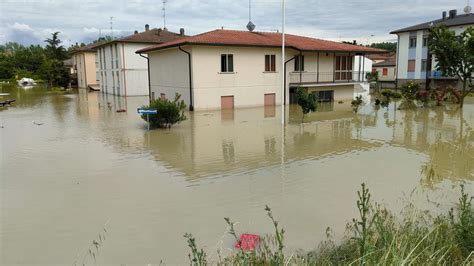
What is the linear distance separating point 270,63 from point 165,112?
42.6 ft

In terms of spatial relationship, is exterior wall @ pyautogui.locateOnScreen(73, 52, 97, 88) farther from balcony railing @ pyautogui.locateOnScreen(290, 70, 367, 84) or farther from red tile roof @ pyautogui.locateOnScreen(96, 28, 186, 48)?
balcony railing @ pyautogui.locateOnScreen(290, 70, 367, 84)

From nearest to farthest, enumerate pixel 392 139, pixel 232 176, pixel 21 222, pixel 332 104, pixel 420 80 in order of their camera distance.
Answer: pixel 21 222, pixel 232 176, pixel 392 139, pixel 332 104, pixel 420 80

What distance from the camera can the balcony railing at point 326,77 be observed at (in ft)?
99.5

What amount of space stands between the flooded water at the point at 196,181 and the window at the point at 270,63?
33.2ft

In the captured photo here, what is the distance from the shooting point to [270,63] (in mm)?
29016

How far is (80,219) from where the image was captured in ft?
24.8

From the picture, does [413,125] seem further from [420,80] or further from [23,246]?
[420,80]

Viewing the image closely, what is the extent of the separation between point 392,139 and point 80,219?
12.7m

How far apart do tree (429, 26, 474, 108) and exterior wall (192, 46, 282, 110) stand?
1087 cm

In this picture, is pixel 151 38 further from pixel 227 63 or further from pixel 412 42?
pixel 412 42

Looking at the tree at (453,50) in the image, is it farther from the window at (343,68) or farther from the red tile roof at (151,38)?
the red tile roof at (151,38)

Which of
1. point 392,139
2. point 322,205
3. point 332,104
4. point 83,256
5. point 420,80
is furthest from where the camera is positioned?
point 420,80

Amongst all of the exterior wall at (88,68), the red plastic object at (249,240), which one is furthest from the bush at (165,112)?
the exterior wall at (88,68)

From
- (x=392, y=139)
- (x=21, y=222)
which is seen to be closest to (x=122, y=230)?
(x=21, y=222)
